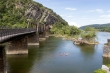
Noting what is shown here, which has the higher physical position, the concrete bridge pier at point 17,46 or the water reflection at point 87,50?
the concrete bridge pier at point 17,46

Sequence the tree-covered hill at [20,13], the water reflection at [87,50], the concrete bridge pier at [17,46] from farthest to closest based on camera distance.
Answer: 1. the tree-covered hill at [20,13]
2. the water reflection at [87,50]
3. the concrete bridge pier at [17,46]

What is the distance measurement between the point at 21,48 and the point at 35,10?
129411 mm

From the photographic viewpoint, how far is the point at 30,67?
4278cm

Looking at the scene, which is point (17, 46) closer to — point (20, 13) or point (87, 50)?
point (87, 50)

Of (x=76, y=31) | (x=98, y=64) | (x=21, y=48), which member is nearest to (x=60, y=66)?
(x=98, y=64)

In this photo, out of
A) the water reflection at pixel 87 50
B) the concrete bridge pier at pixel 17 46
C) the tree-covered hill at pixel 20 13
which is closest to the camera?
the concrete bridge pier at pixel 17 46

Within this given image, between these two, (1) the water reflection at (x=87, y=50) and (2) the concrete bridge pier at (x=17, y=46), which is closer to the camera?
(2) the concrete bridge pier at (x=17, y=46)

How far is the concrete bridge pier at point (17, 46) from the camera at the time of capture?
55.7m

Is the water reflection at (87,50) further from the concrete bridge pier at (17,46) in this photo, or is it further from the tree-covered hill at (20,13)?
the tree-covered hill at (20,13)

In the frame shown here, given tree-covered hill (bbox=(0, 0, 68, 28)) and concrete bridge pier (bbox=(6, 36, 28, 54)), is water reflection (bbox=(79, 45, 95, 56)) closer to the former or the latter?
concrete bridge pier (bbox=(6, 36, 28, 54))

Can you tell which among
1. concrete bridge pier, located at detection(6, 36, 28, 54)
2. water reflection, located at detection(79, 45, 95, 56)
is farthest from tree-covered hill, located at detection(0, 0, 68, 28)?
concrete bridge pier, located at detection(6, 36, 28, 54)

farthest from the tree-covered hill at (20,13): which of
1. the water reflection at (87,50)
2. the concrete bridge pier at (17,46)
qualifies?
the concrete bridge pier at (17,46)

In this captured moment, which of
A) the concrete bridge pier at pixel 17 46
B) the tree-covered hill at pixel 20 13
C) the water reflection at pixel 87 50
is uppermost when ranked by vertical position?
the tree-covered hill at pixel 20 13

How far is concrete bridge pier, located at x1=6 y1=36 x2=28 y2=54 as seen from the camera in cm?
5569
